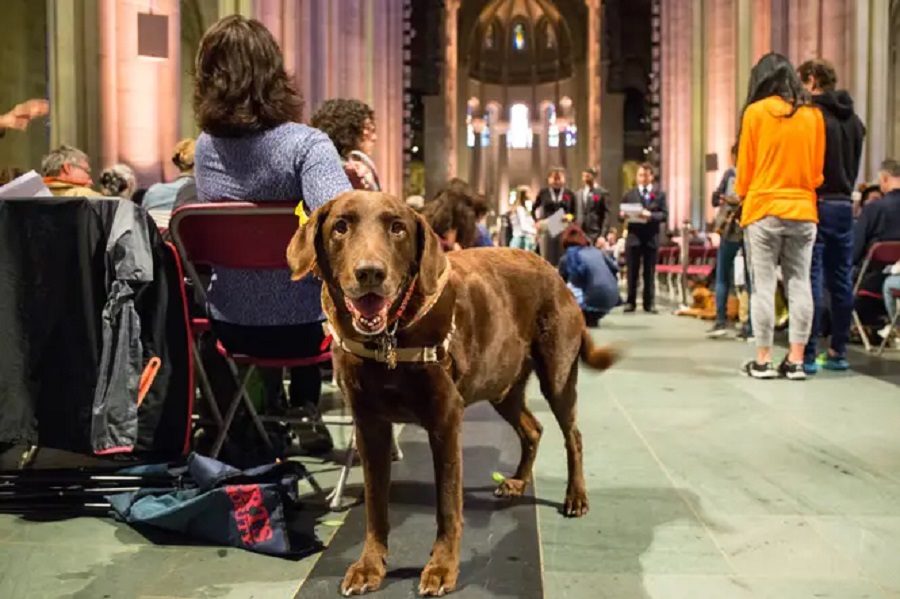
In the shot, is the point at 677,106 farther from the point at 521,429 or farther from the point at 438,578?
the point at 438,578

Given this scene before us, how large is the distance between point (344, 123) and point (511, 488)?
2395 millimetres

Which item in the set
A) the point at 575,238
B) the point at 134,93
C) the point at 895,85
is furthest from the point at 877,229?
the point at 895,85

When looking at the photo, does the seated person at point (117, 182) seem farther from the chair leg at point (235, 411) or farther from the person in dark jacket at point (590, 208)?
the person in dark jacket at point (590, 208)

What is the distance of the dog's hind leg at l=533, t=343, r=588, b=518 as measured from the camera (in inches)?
117

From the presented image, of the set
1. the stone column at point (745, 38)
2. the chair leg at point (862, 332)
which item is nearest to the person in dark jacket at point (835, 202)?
the chair leg at point (862, 332)

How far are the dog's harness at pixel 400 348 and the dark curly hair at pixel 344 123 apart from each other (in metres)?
2.75

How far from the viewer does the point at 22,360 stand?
309 centimetres

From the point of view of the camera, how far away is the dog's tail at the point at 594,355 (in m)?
3.17

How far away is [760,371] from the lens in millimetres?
6094

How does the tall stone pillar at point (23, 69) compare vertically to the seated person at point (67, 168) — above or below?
above

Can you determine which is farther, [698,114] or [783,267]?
[698,114]

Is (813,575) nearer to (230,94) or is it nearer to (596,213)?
(230,94)

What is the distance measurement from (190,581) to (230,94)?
64.0 inches

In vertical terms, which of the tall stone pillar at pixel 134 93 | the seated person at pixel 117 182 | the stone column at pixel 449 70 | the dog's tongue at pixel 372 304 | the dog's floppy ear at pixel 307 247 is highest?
the stone column at pixel 449 70
